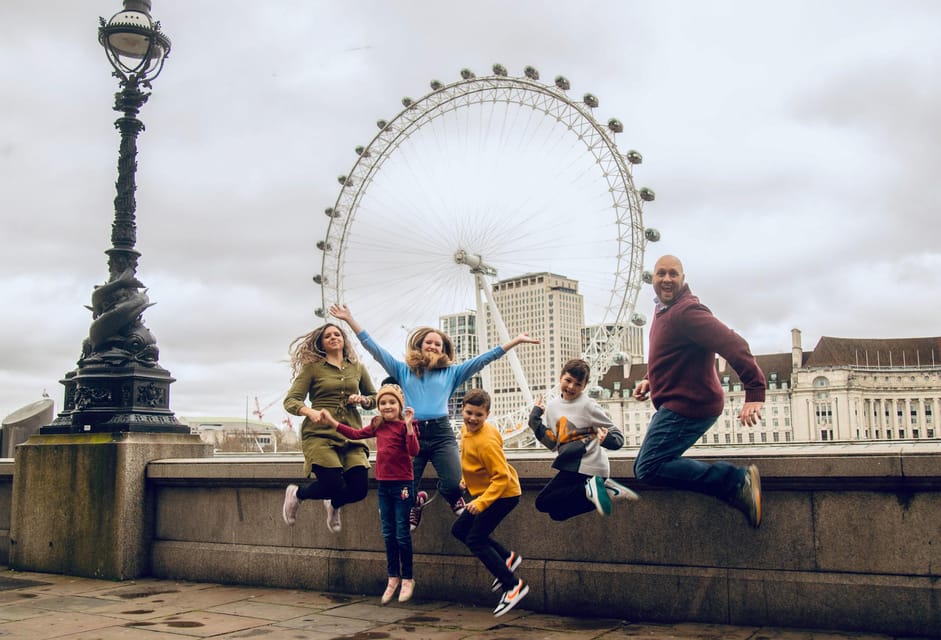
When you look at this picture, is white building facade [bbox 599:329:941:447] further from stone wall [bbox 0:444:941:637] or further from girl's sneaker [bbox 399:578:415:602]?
girl's sneaker [bbox 399:578:415:602]

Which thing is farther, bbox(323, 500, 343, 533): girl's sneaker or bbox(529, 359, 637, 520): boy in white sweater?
bbox(323, 500, 343, 533): girl's sneaker

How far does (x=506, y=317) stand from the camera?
50781mm

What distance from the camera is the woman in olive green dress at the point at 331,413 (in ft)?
21.8

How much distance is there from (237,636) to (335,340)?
231 centimetres

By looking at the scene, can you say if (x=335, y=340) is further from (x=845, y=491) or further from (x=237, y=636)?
(x=845, y=491)

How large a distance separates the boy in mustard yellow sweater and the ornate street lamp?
12.8 feet

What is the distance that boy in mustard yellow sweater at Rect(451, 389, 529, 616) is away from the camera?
5.82 meters

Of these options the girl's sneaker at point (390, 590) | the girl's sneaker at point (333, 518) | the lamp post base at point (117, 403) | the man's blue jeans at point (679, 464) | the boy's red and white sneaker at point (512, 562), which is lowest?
the girl's sneaker at point (390, 590)

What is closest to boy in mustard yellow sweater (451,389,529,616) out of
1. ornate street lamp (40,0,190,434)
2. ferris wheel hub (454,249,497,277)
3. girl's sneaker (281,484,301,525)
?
girl's sneaker (281,484,301,525)

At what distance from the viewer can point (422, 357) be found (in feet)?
21.8

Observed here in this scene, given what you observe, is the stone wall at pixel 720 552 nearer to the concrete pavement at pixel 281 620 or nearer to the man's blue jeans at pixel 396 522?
the concrete pavement at pixel 281 620

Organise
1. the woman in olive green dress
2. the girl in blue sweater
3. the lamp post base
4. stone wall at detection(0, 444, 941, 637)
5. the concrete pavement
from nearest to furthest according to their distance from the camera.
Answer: stone wall at detection(0, 444, 941, 637), the concrete pavement, the girl in blue sweater, the woman in olive green dress, the lamp post base

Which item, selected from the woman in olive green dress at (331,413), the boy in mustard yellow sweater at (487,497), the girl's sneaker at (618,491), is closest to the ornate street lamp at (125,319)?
the woman in olive green dress at (331,413)

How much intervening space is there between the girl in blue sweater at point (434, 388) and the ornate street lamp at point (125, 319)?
9.54ft
